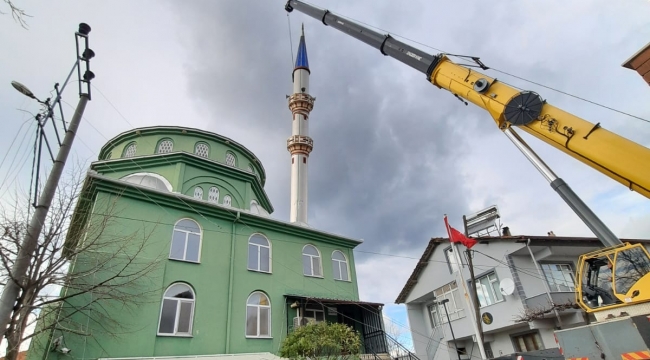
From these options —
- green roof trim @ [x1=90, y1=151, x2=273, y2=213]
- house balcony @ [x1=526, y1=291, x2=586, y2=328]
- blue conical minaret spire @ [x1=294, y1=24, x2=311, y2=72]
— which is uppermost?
blue conical minaret spire @ [x1=294, y1=24, x2=311, y2=72]

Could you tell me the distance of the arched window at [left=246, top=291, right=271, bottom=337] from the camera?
539 inches

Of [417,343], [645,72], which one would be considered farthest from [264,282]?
[417,343]

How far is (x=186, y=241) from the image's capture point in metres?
13.8

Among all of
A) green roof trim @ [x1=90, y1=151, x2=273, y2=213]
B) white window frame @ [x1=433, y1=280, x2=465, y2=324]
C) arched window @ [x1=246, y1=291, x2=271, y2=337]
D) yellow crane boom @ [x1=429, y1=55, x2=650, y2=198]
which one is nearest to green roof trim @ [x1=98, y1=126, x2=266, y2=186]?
green roof trim @ [x1=90, y1=151, x2=273, y2=213]

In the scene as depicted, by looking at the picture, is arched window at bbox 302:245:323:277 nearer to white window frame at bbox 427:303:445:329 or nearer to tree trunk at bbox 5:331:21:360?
tree trunk at bbox 5:331:21:360

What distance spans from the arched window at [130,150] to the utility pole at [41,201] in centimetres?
1213

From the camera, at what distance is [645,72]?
29.7 ft

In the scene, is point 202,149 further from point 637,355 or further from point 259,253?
point 637,355

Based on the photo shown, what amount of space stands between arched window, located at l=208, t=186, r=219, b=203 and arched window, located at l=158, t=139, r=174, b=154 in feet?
10.9

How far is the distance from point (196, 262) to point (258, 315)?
328 cm

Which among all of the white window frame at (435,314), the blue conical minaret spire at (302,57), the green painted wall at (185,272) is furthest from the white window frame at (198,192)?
the blue conical minaret spire at (302,57)

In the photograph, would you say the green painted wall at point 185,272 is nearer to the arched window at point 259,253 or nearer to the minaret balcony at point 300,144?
the arched window at point 259,253

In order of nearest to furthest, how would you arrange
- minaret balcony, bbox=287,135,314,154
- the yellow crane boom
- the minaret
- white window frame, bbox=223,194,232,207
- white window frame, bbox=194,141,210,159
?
the yellow crane boom, white window frame, bbox=223,194,232,207, white window frame, bbox=194,141,210,159, the minaret, minaret balcony, bbox=287,135,314,154

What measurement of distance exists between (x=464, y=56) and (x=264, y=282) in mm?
11744
